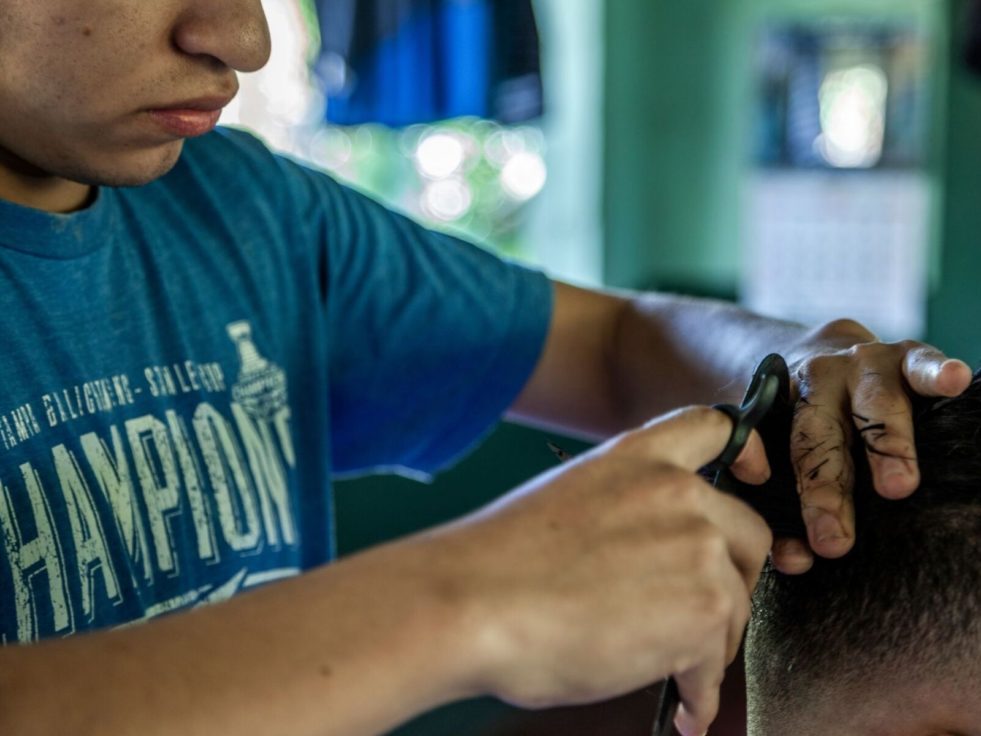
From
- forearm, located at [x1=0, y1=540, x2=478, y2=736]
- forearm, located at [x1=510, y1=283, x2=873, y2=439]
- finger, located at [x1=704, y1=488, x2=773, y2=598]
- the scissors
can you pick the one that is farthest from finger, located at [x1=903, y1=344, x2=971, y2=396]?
forearm, located at [x1=0, y1=540, x2=478, y2=736]

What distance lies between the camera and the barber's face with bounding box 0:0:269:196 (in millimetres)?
1059

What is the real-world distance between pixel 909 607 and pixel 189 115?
2.68 feet

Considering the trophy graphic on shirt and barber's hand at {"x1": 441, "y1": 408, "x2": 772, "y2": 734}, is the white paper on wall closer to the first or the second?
the trophy graphic on shirt

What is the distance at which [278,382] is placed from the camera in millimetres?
1435

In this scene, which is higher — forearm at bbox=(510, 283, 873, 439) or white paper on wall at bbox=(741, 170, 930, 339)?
forearm at bbox=(510, 283, 873, 439)

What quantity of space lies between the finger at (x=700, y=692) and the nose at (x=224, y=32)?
72 cm

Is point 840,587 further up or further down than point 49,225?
further down

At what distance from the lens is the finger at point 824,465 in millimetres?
939

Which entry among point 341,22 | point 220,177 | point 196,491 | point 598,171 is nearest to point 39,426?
point 196,491

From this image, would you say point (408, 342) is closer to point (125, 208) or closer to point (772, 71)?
point (125, 208)

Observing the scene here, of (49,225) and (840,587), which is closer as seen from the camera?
(840,587)

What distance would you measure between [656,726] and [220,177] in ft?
2.99

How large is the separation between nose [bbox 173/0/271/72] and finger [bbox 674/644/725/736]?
722 millimetres

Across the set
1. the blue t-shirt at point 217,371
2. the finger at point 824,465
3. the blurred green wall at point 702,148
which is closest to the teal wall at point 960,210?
the blurred green wall at point 702,148
